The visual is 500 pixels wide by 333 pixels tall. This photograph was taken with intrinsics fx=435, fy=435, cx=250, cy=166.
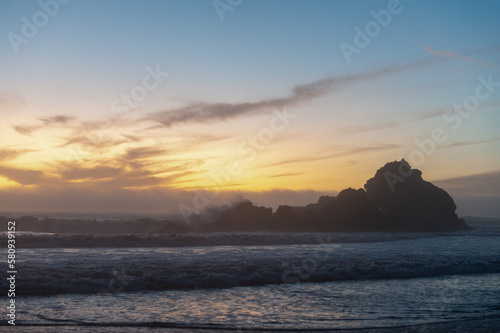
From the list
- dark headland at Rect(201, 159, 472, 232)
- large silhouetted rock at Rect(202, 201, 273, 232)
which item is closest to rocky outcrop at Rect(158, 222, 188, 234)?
dark headland at Rect(201, 159, 472, 232)

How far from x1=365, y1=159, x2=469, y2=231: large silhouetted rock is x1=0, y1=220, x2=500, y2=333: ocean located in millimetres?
23400

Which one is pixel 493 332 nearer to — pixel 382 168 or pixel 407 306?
pixel 407 306

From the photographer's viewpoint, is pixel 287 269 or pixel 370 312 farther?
pixel 287 269

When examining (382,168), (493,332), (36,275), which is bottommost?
(493,332)

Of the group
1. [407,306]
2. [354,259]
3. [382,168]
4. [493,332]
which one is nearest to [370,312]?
[407,306]

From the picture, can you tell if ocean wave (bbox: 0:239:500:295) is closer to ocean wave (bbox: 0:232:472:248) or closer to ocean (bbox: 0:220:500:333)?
ocean (bbox: 0:220:500:333)

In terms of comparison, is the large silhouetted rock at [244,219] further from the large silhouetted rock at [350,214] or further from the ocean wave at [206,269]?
the ocean wave at [206,269]

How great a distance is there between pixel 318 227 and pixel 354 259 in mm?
20933

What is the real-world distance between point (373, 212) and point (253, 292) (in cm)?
A: 3275

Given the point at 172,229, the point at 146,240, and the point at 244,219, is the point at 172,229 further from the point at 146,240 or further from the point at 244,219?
the point at 146,240

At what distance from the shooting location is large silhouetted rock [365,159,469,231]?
146 ft

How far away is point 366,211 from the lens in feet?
140

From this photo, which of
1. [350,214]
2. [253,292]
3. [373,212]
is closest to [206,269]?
[253,292]

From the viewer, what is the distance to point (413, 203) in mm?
45469
